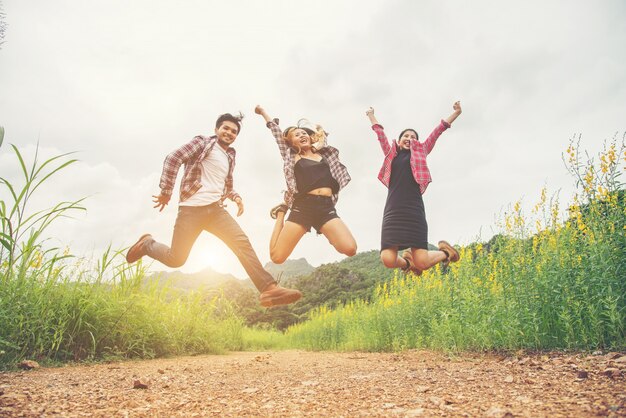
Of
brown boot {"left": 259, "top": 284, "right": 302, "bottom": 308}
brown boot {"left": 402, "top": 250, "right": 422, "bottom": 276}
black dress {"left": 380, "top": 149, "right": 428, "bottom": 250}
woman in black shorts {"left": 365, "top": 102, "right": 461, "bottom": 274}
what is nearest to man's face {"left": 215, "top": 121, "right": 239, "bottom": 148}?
woman in black shorts {"left": 365, "top": 102, "right": 461, "bottom": 274}

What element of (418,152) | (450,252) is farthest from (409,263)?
(418,152)

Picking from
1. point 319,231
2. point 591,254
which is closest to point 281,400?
point 319,231

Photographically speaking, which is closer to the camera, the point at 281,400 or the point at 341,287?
the point at 281,400

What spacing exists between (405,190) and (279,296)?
198 centimetres

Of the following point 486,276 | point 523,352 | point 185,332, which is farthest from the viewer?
point 185,332

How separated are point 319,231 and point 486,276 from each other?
304 cm

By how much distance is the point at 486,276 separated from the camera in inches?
246

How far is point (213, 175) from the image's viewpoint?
4.98 metres

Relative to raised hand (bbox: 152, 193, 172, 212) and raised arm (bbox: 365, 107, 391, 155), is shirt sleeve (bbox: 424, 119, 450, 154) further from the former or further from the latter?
raised hand (bbox: 152, 193, 172, 212)

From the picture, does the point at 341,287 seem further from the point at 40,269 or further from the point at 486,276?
the point at 40,269

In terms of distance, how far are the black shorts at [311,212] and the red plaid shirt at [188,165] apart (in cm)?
97

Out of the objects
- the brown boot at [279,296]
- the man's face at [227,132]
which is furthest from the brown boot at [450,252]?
the man's face at [227,132]

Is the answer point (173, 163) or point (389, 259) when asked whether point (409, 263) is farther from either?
point (173, 163)

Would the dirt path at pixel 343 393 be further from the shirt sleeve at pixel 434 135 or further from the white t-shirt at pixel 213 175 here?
the shirt sleeve at pixel 434 135
